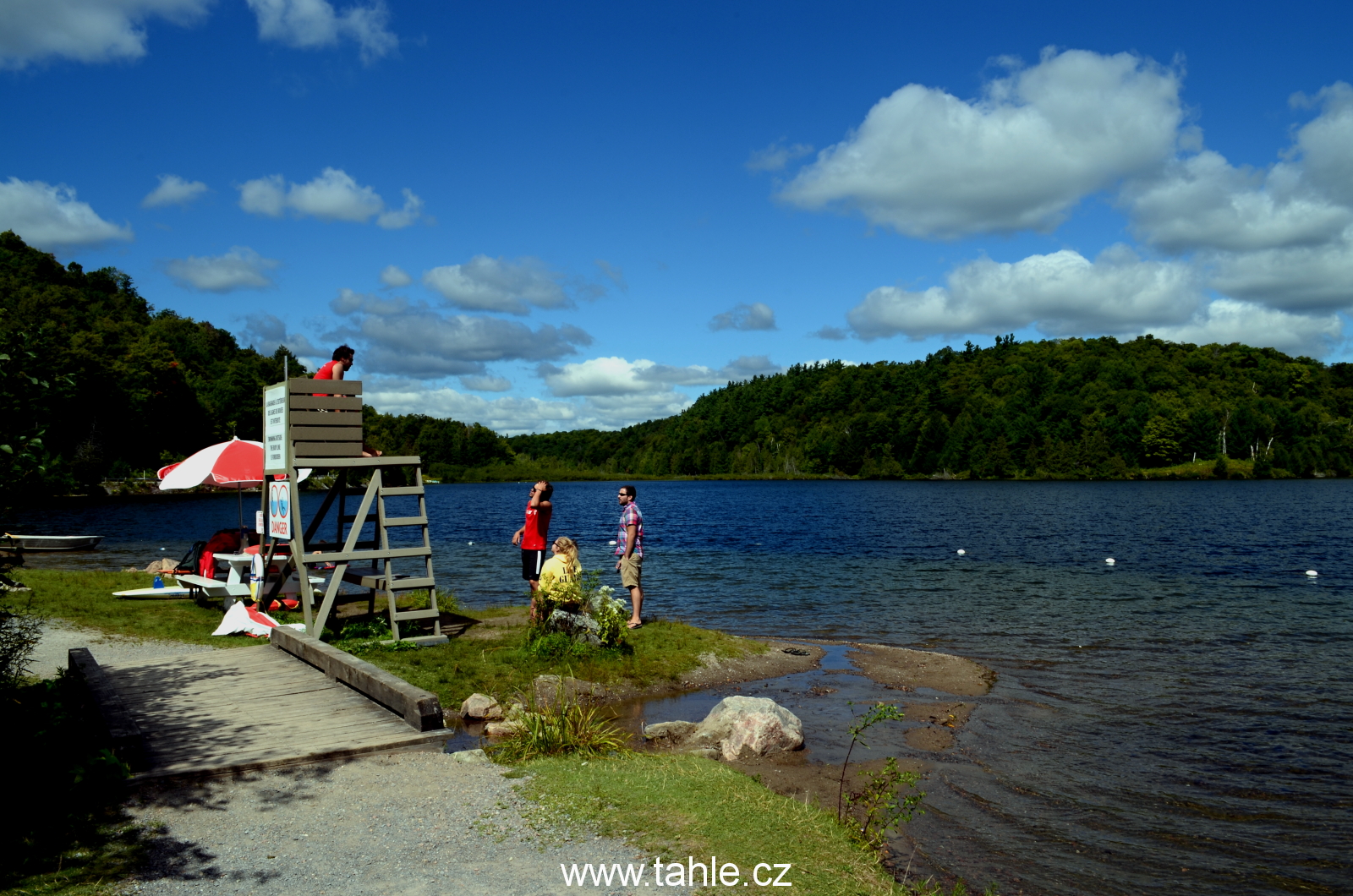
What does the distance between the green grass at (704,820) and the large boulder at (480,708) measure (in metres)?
2.69

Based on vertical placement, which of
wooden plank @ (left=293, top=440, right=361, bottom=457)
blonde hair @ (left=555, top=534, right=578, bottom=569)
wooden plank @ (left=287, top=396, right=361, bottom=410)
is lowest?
blonde hair @ (left=555, top=534, right=578, bottom=569)

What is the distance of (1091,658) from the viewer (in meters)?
17.0

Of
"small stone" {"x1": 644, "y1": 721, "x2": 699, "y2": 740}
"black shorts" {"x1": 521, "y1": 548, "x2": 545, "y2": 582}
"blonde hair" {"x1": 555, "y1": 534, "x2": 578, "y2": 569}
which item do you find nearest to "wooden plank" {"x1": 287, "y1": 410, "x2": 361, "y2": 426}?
"blonde hair" {"x1": 555, "y1": 534, "x2": 578, "y2": 569}

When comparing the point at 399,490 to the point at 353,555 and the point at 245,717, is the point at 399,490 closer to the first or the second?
the point at 353,555

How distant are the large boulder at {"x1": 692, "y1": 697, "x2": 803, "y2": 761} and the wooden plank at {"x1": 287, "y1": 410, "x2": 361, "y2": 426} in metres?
6.72

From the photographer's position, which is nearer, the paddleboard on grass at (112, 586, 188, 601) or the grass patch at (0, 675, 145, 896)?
the grass patch at (0, 675, 145, 896)

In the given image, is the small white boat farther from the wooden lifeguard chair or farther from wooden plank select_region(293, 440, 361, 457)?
wooden plank select_region(293, 440, 361, 457)

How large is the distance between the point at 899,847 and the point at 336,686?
6358 millimetres

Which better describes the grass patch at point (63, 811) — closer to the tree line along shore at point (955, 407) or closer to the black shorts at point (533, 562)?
the black shorts at point (533, 562)

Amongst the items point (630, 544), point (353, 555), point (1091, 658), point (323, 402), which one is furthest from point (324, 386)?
point (1091, 658)

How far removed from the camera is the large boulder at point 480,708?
1039 centimetres

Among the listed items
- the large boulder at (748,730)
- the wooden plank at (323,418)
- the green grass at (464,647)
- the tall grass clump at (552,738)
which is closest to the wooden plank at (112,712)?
the green grass at (464,647)

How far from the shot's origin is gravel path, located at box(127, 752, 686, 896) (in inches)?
200

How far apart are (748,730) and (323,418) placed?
746 centimetres
